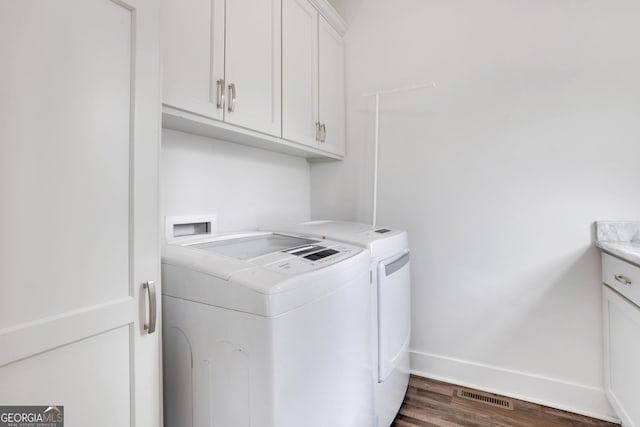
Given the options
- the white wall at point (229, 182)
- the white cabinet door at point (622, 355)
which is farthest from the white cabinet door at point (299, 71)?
the white cabinet door at point (622, 355)

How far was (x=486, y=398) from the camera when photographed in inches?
71.6

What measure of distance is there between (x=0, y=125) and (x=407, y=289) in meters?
1.74

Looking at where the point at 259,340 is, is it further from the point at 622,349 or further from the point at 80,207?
the point at 622,349

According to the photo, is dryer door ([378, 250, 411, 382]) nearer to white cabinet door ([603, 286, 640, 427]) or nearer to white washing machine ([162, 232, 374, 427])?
white washing machine ([162, 232, 374, 427])

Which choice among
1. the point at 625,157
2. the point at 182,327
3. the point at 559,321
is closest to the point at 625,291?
the point at 559,321

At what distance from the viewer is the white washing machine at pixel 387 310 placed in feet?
4.53

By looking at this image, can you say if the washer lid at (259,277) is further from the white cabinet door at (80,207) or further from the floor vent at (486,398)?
the floor vent at (486,398)

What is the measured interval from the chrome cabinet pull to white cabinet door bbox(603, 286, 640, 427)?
1799 millimetres

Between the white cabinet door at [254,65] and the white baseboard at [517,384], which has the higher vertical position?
the white cabinet door at [254,65]

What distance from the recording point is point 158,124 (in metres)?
0.88

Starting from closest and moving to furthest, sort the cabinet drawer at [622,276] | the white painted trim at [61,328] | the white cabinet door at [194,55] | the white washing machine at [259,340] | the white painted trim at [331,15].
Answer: the white painted trim at [61,328], the white washing machine at [259,340], the white cabinet door at [194,55], the cabinet drawer at [622,276], the white painted trim at [331,15]

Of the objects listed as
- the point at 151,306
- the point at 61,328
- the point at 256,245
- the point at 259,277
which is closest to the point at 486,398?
the point at 256,245

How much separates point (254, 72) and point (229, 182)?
23.4 inches

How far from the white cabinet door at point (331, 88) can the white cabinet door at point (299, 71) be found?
0.08 m
